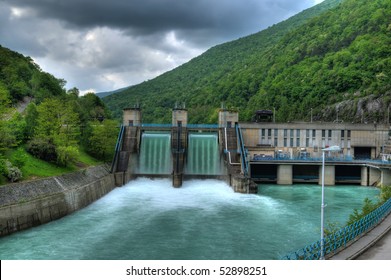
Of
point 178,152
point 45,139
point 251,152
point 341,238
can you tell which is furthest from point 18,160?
point 251,152

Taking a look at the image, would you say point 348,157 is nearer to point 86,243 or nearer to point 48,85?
point 86,243

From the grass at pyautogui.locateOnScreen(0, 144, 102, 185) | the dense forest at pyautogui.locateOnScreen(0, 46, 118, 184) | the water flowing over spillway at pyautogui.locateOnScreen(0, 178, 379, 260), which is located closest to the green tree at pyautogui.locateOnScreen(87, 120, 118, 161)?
the dense forest at pyautogui.locateOnScreen(0, 46, 118, 184)

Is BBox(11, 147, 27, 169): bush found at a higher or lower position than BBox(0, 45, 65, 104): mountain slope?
lower

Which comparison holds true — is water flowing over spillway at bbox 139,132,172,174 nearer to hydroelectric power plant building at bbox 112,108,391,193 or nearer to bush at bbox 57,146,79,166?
hydroelectric power plant building at bbox 112,108,391,193

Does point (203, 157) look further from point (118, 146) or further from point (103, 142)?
point (103, 142)

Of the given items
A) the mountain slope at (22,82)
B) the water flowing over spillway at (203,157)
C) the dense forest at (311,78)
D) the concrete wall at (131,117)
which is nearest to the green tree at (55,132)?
the concrete wall at (131,117)

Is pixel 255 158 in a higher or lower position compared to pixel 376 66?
lower

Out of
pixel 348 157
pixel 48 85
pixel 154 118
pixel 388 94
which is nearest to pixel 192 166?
pixel 348 157
